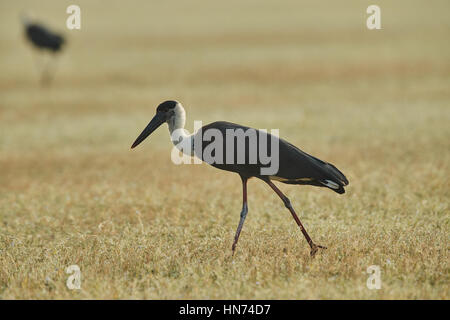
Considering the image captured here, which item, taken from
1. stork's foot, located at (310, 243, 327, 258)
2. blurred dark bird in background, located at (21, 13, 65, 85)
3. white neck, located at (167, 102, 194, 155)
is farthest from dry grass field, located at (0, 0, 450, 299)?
blurred dark bird in background, located at (21, 13, 65, 85)

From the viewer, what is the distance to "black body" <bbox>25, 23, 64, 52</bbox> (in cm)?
2208

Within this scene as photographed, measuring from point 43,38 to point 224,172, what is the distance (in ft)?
42.9

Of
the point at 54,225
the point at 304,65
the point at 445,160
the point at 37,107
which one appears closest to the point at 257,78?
the point at 304,65

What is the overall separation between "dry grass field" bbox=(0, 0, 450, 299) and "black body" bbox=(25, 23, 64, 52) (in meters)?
1.53

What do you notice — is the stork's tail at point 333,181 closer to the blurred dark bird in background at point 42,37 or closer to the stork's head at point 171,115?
the stork's head at point 171,115

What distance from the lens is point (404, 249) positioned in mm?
6418

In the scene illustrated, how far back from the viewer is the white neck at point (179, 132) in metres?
6.72

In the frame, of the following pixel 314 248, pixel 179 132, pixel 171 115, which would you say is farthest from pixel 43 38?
pixel 314 248

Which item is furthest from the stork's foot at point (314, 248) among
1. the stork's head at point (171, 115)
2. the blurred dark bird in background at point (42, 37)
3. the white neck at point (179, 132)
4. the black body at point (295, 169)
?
the blurred dark bird in background at point (42, 37)

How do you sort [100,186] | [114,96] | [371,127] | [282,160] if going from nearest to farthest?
[282,160]
[100,186]
[371,127]
[114,96]

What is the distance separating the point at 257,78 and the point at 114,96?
5427 millimetres

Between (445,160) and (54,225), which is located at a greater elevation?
(445,160)
